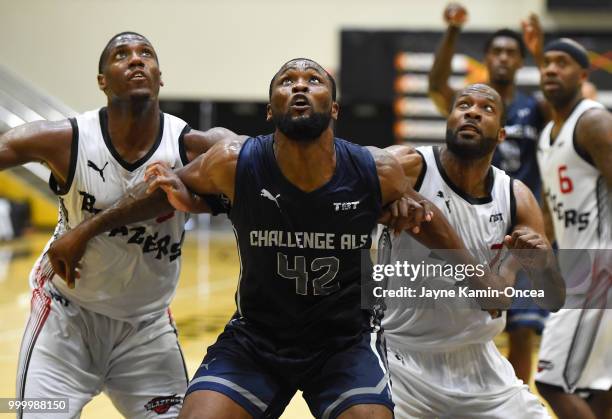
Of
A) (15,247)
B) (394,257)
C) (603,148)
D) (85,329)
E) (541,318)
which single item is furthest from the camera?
(15,247)

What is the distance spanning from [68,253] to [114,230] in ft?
1.04

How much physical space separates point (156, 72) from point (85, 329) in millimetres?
1435

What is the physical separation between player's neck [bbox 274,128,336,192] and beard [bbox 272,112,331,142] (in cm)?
6

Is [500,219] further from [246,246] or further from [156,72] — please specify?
[156,72]

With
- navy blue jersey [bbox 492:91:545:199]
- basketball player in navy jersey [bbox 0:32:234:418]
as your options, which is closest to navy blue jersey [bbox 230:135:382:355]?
basketball player in navy jersey [bbox 0:32:234:418]

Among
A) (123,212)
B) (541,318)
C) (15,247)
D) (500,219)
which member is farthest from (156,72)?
(15,247)

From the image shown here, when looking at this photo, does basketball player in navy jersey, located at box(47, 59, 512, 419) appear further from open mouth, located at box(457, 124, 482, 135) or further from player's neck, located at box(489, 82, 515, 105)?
player's neck, located at box(489, 82, 515, 105)

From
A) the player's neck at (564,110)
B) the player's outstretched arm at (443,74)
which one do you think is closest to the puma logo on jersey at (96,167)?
the player's neck at (564,110)

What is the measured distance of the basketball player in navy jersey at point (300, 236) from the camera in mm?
4258

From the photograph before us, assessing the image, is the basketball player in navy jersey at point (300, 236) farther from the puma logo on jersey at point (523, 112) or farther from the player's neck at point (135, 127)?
the puma logo on jersey at point (523, 112)

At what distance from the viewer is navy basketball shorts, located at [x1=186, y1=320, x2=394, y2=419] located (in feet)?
13.5

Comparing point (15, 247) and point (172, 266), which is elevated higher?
point (172, 266)

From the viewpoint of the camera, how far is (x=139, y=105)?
16.0 ft

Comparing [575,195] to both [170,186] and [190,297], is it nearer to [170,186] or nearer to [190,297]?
[170,186]
